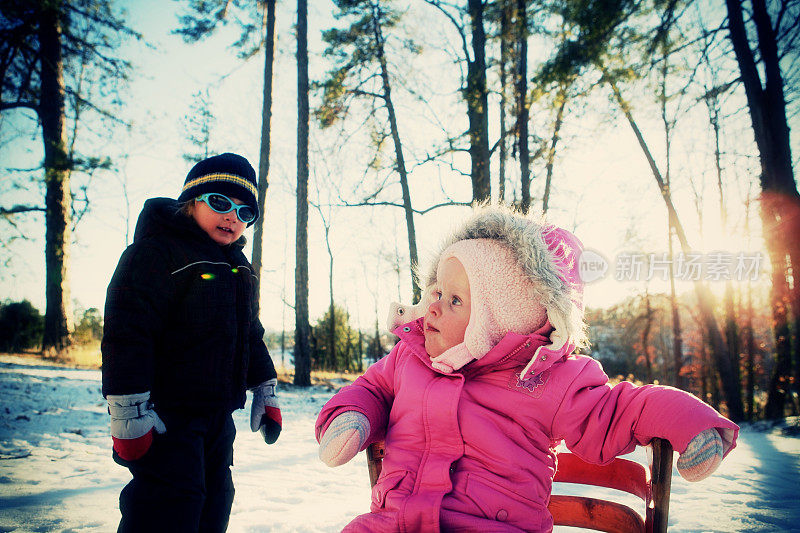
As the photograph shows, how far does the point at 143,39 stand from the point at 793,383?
14.4 metres

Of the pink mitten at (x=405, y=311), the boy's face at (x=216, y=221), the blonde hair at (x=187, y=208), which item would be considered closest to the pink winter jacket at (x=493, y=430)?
the pink mitten at (x=405, y=311)

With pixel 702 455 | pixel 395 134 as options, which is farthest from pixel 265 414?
pixel 395 134

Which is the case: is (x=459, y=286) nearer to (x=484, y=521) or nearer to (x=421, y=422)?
(x=421, y=422)

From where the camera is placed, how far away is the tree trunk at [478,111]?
722 cm

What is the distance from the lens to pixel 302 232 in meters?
8.67

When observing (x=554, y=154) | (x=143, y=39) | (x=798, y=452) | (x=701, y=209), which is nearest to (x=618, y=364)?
(x=701, y=209)

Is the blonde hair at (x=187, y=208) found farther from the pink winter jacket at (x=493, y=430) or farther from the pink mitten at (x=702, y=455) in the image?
the pink mitten at (x=702, y=455)

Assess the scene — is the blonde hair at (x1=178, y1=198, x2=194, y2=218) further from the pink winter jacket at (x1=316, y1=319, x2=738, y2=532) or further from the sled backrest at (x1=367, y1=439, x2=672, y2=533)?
the sled backrest at (x1=367, y1=439, x2=672, y2=533)

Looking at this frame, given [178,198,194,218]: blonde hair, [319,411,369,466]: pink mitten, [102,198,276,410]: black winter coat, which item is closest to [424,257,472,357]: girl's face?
[319,411,369,466]: pink mitten

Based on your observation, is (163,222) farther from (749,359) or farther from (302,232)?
(749,359)

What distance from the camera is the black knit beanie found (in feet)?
5.55

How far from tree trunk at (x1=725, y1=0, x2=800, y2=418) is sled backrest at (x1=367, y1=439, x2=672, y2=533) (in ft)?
19.2

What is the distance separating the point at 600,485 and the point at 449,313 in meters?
0.79

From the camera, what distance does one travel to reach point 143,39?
8.80 metres
